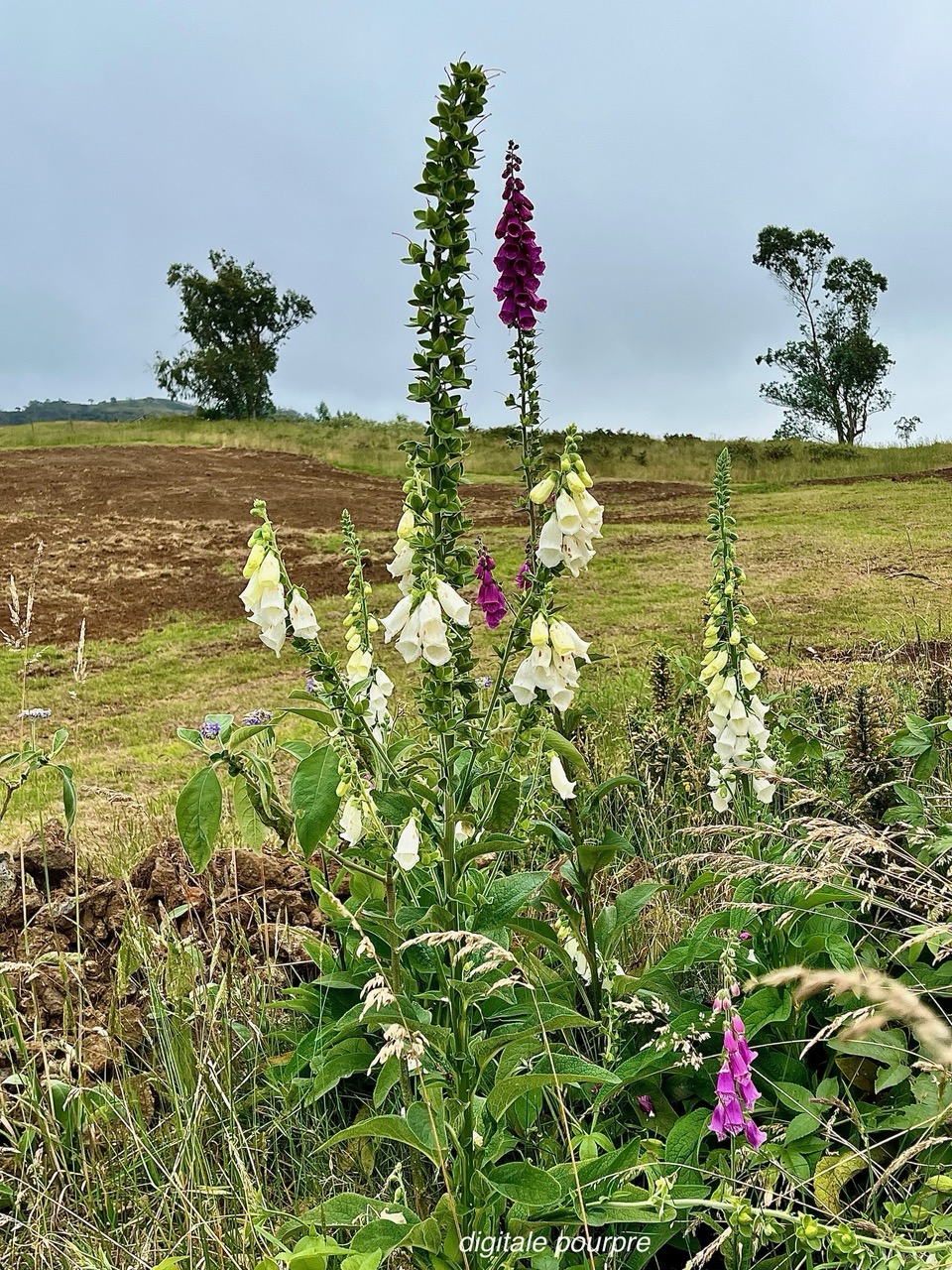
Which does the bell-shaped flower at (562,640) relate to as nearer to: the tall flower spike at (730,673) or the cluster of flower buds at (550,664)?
the cluster of flower buds at (550,664)

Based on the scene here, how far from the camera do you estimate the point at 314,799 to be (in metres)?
1.52

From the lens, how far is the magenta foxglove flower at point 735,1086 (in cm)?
154

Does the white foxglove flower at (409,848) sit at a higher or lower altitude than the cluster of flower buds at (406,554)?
lower

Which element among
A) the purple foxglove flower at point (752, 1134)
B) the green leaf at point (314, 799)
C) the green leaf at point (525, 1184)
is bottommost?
the green leaf at point (525, 1184)

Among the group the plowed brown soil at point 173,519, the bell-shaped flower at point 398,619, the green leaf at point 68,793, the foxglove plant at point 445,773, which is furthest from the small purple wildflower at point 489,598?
the plowed brown soil at point 173,519

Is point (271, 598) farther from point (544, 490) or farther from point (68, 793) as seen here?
point (68, 793)

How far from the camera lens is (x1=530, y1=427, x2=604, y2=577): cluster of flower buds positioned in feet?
5.49

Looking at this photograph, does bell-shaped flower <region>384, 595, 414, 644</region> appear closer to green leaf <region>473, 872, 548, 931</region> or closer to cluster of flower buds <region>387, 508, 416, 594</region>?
cluster of flower buds <region>387, 508, 416, 594</region>

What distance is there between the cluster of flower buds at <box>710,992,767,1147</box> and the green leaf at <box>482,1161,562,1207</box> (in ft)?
1.04

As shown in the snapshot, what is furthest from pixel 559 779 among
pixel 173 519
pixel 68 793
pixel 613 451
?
pixel 613 451

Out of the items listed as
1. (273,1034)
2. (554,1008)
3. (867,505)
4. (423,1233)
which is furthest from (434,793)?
(867,505)

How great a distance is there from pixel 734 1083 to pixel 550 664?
80 cm

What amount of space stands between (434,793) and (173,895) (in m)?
1.81

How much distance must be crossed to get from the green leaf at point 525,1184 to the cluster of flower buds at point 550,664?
2.60ft
